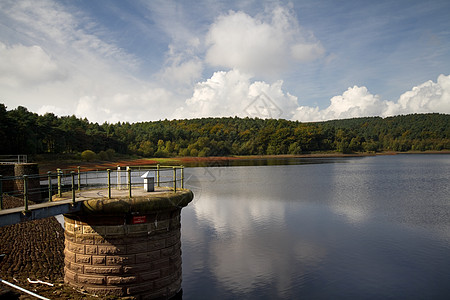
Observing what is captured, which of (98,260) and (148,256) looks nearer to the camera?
(98,260)

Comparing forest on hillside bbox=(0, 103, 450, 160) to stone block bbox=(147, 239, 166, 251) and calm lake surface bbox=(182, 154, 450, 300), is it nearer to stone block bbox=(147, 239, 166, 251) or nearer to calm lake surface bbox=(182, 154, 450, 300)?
calm lake surface bbox=(182, 154, 450, 300)

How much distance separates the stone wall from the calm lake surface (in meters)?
4.23

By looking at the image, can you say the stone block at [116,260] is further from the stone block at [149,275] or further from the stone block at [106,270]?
the stone block at [149,275]

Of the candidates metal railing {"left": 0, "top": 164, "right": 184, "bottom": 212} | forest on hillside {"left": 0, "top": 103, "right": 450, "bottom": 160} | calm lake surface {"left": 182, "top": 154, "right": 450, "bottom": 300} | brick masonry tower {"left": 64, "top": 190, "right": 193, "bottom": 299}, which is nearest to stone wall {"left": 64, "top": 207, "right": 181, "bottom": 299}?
brick masonry tower {"left": 64, "top": 190, "right": 193, "bottom": 299}

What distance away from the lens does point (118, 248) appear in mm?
8633

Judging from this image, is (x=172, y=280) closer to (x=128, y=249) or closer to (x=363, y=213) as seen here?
(x=128, y=249)

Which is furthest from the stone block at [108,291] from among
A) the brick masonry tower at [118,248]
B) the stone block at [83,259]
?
the stone block at [83,259]

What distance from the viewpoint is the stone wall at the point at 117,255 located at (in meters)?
8.60

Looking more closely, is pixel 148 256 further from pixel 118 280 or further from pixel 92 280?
pixel 92 280

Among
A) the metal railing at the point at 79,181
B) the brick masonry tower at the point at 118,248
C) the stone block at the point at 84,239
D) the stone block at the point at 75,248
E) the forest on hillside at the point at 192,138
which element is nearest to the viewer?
the metal railing at the point at 79,181

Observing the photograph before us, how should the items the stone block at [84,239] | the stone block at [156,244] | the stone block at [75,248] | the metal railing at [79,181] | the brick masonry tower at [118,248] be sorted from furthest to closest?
1. the stone block at [156,244]
2. the stone block at [75,248]
3. the stone block at [84,239]
4. the brick masonry tower at [118,248]
5. the metal railing at [79,181]

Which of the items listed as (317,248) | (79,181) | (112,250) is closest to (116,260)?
(112,250)

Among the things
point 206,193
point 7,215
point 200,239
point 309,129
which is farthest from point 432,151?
point 7,215

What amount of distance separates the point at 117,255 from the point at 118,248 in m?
0.19
